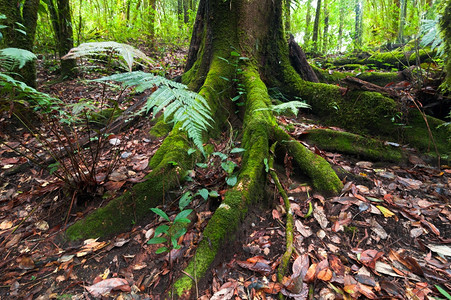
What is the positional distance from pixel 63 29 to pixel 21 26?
78.3 inches

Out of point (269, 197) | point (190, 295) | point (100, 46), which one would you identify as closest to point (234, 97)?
point (269, 197)

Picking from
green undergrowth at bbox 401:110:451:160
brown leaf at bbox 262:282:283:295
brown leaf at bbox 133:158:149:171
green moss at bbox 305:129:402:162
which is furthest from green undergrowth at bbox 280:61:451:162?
brown leaf at bbox 133:158:149:171

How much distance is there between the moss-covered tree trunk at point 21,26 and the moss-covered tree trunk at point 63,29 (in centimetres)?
130

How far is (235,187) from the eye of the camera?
80.7 inches

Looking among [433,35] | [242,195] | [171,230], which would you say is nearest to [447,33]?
[433,35]

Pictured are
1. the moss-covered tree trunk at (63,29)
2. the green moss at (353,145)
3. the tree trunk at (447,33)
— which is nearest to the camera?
the tree trunk at (447,33)

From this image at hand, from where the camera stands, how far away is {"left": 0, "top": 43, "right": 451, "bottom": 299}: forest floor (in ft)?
5.09

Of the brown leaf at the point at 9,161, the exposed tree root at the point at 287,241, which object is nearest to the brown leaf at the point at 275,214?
the exposed tree root at the point at 287,241

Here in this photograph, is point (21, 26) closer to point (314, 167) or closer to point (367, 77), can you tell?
point (314, 167)

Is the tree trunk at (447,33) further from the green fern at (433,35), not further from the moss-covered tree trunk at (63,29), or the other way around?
the moss-covered tree trunk at (63,29)

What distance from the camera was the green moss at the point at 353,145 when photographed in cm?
276

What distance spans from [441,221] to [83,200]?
3.36 metres

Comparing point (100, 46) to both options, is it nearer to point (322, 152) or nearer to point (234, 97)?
point (234, 97)

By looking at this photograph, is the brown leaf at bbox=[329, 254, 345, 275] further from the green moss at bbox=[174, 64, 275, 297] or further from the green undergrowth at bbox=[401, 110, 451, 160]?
the green undergrowth at bbox=[401, 110, 451, 160]
